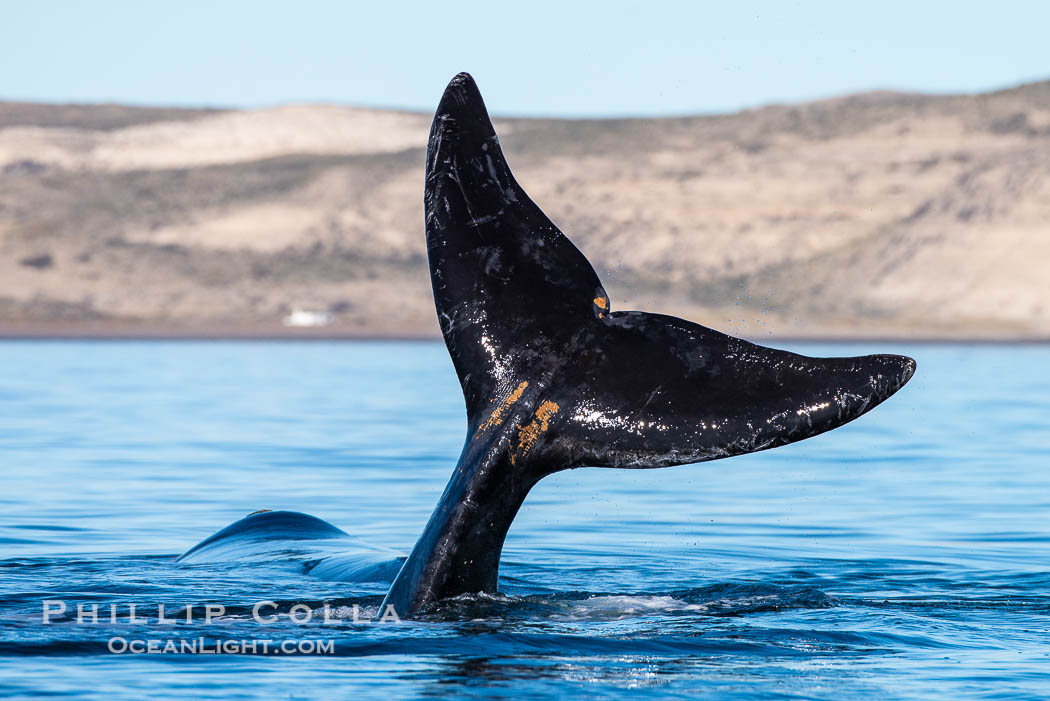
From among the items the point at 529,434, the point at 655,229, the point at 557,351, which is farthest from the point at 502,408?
the point at 655,229

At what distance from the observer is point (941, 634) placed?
10.3m

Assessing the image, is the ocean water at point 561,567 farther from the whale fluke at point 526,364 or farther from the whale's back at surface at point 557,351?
the whale's back at surface at point 557,351

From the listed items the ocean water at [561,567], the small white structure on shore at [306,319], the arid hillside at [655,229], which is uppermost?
the arid hillside at [655,229]

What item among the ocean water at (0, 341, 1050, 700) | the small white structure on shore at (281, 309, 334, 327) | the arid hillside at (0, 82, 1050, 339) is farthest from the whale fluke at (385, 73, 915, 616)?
the small white structure on shore at (281, 309, 334, 327)

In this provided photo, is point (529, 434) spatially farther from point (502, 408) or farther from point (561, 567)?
point (561, 567)

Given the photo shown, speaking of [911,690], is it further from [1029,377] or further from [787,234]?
[787,234]

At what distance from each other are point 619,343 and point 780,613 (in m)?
2.79

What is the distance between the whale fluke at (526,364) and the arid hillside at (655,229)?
272 feet

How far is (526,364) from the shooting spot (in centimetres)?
900

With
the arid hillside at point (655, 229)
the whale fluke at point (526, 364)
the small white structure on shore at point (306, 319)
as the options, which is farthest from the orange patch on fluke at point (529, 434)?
the small white structure on shore at point (306, 319)

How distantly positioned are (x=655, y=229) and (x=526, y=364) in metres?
108

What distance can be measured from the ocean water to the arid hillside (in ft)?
220

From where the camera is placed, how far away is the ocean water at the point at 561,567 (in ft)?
29.0

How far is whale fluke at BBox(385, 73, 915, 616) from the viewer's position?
8516mm
